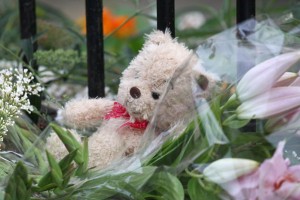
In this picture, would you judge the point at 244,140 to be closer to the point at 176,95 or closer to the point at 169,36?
the point at 176,95

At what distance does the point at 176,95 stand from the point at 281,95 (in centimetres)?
19

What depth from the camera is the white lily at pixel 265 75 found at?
1024 mm

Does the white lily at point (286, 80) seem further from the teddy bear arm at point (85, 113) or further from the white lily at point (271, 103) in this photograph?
the teddy bear arm at point (85, 113)

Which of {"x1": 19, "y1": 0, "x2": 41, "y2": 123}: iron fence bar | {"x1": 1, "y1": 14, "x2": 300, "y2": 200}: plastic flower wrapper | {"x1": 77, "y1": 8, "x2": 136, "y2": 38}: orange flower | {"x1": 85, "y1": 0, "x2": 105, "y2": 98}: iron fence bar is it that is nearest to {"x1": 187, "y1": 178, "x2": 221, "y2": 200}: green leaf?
{"x1": 1, "y1": 14, "x2": 300, "y2": 200}: plastic flower wrapper

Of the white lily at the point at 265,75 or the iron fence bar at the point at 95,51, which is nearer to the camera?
the white lily at the point at 265,75

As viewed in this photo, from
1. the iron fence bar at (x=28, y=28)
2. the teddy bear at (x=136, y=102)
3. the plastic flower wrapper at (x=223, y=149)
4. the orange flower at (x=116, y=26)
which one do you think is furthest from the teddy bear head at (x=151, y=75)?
the orange flower at (x=116, y=26)

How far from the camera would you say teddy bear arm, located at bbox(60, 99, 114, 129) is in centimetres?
142

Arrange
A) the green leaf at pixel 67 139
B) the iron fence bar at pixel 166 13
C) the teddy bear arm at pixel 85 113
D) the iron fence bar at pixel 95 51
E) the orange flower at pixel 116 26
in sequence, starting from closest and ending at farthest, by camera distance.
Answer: the green leaf at pixel 67 139, the teddy bear arm at pixel 85 113, the iron fence bar at pixel 166 13, the iron fence bar at pixel 95 51, the orange flower at pixel 116 26

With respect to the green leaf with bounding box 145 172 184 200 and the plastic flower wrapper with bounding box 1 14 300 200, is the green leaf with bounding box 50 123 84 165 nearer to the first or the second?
the plastic flower wrapper with bounding box 1 14 300 200

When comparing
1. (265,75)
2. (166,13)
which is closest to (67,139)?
(265,75)

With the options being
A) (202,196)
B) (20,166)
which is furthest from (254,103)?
(20,166)

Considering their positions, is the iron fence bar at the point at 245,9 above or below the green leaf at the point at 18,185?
above

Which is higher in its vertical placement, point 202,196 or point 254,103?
point 254,103

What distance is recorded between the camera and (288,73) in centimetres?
105
